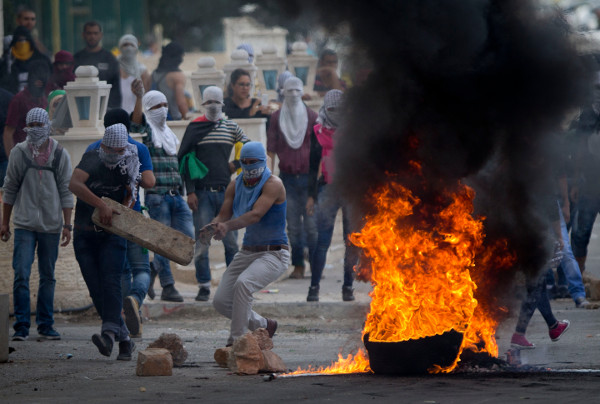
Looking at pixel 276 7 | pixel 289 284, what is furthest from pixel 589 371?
pixel 289 284

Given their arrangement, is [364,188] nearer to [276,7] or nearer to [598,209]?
[276,7]

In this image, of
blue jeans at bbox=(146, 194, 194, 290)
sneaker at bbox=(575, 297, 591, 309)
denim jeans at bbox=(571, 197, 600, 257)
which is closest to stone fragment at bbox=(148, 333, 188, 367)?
blue jeans at bbox=(146, 194, 194, 290)

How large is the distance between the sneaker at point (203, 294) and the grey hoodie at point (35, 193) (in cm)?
233

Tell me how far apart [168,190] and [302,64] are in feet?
24.1

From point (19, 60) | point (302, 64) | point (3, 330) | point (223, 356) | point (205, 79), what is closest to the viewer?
point (223, 356)

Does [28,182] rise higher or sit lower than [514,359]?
higher

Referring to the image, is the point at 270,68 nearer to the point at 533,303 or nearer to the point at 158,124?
the point at 158,124

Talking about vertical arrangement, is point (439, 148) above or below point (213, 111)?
below

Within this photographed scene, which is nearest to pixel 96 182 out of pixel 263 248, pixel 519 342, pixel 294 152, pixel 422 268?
pixel 263 248

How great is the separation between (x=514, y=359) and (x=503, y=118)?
1.90 metres

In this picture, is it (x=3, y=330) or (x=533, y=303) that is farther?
(x=533, y=303)

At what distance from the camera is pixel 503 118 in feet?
28.2

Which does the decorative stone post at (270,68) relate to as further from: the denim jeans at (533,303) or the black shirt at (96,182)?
the denim jeans at (533,303)

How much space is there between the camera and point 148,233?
9.27 m
